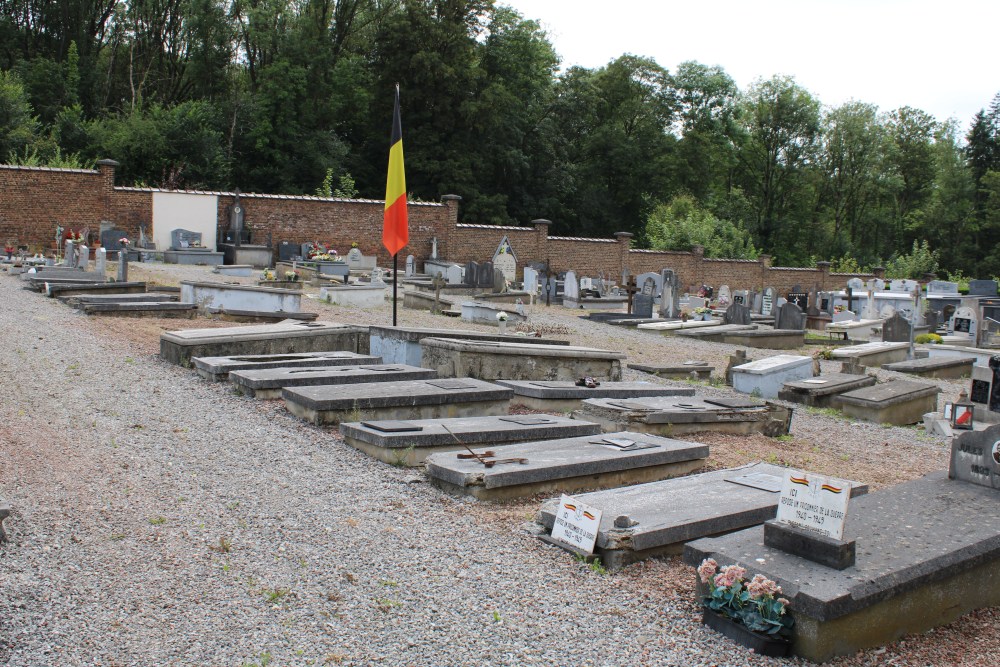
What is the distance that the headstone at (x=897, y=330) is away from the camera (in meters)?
17.2

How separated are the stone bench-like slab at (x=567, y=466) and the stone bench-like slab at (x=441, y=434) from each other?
0.81ft

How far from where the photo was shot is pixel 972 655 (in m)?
3.81

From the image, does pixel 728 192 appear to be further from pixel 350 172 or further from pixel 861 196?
pixel 350 172

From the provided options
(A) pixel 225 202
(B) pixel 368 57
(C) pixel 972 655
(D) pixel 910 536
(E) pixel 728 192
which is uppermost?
(B) pixel 368 57

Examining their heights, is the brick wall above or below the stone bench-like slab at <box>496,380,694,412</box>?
above

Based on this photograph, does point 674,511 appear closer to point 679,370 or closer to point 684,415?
point 684,415

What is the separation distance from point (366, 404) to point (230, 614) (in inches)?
142

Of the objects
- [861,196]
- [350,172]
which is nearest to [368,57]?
[350,172]

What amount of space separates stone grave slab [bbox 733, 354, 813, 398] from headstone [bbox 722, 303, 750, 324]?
7.99 m

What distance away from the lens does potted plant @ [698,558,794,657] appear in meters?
3.60

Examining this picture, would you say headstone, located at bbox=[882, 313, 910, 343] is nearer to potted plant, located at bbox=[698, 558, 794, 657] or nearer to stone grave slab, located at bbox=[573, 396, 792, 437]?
stone grave slab, located at bbox=[573, 396, 792, 437]

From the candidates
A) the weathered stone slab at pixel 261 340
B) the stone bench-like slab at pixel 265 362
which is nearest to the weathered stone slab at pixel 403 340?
the weathered stone slab at pixel 261 340

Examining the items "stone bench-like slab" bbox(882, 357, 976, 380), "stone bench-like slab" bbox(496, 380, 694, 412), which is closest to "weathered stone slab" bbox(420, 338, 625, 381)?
"stone bench-like slab" bbox(496, 380, 694, 412)

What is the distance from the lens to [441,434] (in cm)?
625
